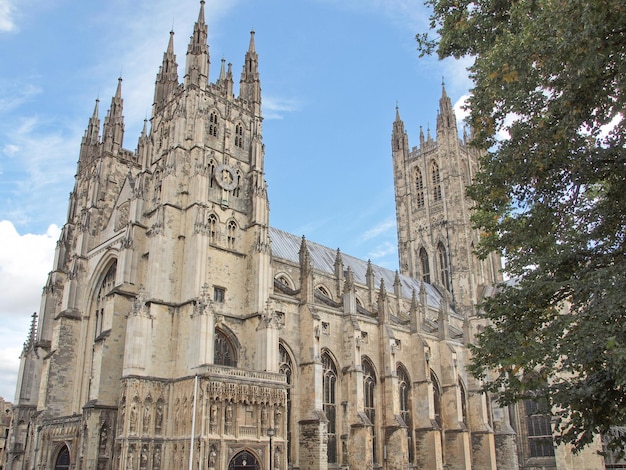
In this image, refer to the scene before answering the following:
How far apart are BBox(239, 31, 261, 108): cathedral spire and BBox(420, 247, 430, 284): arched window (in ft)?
105

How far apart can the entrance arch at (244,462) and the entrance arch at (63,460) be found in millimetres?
10222

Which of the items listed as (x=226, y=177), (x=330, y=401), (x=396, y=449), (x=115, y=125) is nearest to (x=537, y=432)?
(x=396, y=449)

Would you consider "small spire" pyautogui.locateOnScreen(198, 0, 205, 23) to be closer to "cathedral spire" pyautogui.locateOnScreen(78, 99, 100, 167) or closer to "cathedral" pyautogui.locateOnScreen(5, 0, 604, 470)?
"cathedral" pyautogui.locateOnScreen(5, 0, 604, 470)

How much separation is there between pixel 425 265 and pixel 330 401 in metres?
31.8

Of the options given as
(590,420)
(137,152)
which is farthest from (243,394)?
(137,152)

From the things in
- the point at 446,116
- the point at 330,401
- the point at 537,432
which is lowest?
the point at 537,432

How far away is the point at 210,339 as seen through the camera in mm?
29312

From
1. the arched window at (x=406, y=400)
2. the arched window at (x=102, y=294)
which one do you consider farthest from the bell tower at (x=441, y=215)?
the arched window at (x=102, y=294)

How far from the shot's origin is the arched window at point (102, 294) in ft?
121

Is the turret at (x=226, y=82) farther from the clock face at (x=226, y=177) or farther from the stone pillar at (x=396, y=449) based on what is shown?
the stone pillar at (x=396, y=449)

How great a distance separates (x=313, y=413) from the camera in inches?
1281

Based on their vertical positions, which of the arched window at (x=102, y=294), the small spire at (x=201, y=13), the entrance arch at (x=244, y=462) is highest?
the small spire at (x=201, y=13)

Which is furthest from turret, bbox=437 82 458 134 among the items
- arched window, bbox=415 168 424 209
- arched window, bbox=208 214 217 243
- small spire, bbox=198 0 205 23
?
arched window, bbox=208 214 217 243

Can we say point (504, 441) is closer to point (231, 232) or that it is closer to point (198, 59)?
point (231, 232)
